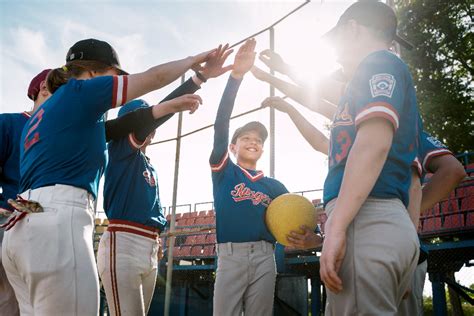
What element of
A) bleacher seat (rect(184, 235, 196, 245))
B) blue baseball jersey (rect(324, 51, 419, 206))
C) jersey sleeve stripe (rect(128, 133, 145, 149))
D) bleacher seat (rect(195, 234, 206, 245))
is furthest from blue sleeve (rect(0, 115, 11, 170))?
bleacher seat (rect(184, 235, 196, 245))

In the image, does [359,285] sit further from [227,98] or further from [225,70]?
[227,98]

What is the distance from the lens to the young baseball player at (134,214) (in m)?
2.58

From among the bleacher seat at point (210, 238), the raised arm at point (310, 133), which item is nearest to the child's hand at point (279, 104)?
the raised arm at point (310, 133)

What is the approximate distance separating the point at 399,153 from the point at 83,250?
1236mm

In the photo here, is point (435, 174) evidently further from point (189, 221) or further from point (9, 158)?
point (189, 221)

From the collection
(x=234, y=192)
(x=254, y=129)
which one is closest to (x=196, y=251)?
(x=254, y=129)

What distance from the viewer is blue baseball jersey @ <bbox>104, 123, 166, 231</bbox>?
280 cm

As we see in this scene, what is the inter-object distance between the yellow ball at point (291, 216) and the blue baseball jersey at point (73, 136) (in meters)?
1.18

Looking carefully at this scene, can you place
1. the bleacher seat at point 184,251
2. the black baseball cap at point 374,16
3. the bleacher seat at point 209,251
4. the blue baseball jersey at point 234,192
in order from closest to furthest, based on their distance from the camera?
the black baseball cap at point 374,16 → the blue baseball jersey at point 234,192 → the bleacher seat at point 209,251 → the bleacher seat at point 184,251

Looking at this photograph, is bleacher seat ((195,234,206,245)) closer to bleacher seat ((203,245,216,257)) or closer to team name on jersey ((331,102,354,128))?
bleacher seat ((203,245,216,257))

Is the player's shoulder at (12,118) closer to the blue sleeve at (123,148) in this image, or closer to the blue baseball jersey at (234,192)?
the blue sleeve at (123,148)

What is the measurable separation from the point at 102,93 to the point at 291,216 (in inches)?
51.8

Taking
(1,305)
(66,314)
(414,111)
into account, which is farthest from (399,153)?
(1,305)

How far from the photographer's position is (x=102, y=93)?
1.93 metres
